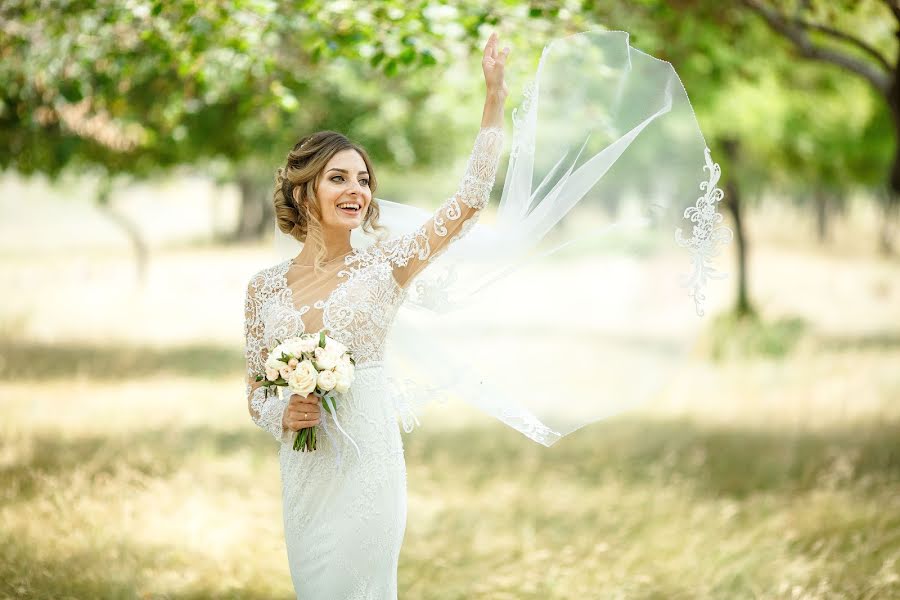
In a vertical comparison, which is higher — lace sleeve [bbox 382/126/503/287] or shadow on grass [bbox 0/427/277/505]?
lace sleeve [bbox 382/126/503/287]

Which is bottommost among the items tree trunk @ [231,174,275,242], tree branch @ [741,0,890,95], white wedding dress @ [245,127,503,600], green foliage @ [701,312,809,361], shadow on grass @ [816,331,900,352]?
tree trunk @ [231,174,275,242]

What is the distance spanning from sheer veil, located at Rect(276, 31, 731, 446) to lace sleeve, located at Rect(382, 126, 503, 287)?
37cm

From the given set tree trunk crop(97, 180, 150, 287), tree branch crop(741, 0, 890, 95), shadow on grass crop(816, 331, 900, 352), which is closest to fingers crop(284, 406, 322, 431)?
tree branch crop(741, 0, 890, 95)

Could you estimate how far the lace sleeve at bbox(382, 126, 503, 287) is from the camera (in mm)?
3590

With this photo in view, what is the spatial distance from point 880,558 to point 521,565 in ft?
7.73

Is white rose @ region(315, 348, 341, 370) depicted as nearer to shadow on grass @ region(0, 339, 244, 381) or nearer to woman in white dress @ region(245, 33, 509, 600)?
woman in white dress @ region(245, 33, 509, 600)

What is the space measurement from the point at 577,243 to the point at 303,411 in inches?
75.5

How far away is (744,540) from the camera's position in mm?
6625

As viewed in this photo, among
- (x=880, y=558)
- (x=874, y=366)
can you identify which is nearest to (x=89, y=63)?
(x=880, y=558)

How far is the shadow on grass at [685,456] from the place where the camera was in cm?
856

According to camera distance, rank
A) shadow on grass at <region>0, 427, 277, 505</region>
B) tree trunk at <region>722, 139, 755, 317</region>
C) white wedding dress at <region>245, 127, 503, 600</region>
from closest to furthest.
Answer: white wedding dress at <region>245, 127, 503, 600</region>, shadow on grass at <region>0, 427, 277, 505</region>, tree trunk at <region>722, 139, 755, 317</region>

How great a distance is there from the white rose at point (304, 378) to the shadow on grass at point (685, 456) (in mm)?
5683

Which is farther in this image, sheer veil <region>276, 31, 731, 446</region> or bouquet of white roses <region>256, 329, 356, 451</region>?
sheer veil <region>276, 31, 731, 446</region>

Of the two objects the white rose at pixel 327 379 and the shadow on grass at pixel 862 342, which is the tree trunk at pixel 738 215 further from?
the white rose at pixel 327 379
